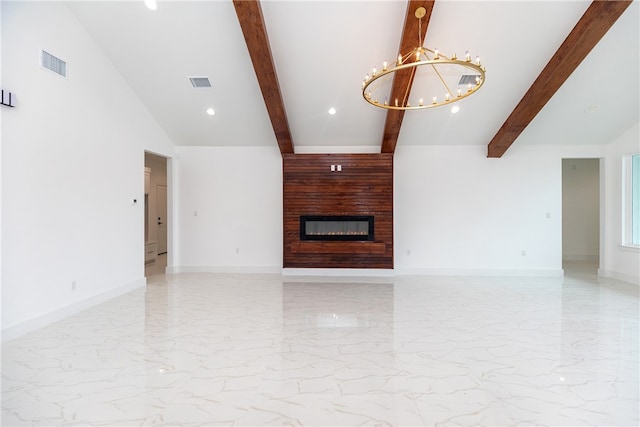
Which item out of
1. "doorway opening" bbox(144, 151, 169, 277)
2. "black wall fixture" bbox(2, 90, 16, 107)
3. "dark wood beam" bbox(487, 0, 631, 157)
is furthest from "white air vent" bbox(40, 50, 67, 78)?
"dark wood beam" bbox(487, 0, 631, 157)

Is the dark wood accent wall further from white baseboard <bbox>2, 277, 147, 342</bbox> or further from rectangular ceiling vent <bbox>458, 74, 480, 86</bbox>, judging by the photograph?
white baseboard <bbox>2, 277, 147, 342</bbox>

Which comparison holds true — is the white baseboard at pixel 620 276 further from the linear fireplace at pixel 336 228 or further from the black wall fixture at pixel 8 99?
the black wall fixture at pixel 8 99

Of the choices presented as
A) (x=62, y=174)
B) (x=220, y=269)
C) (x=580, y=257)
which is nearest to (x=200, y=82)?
(x=62, y=174)

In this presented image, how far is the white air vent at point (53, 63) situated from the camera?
12.4 feet

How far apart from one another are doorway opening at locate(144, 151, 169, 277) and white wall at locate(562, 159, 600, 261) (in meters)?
10.9

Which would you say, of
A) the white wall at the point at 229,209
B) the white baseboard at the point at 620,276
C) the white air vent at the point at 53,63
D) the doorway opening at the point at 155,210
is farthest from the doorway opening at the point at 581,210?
the doorway opening at the point at 155,210

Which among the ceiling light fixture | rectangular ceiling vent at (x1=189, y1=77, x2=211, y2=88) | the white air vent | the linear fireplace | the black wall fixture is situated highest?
the ceiling light fixture

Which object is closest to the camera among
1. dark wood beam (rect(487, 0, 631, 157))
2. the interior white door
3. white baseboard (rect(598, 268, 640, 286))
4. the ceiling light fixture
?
dark wood beam (rect(487, 0, 631, 157))

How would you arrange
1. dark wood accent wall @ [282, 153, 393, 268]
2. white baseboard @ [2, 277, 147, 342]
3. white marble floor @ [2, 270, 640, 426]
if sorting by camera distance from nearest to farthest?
1. white marble floor @ [2, 270, 640, 426]
2. white baseboard @ [2, 277, 147, 342]
3. dark wood accent wall @ [282, 153, 393, 268]

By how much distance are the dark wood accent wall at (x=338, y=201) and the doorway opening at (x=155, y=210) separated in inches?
157

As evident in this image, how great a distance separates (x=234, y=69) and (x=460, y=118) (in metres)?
Answer: 4.09


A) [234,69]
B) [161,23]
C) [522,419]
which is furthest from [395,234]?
[161,23]

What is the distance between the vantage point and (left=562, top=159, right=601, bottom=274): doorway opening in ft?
28.1

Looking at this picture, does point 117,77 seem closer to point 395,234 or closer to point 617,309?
point 395,234
